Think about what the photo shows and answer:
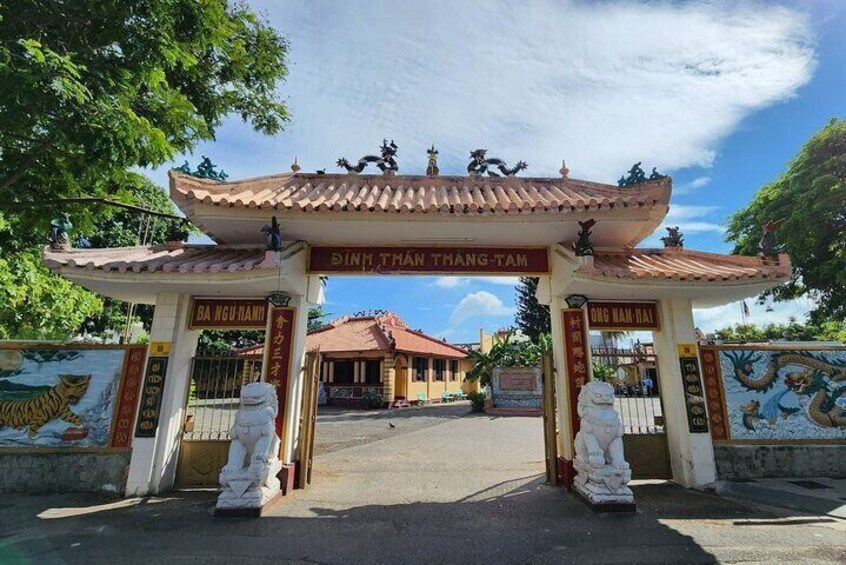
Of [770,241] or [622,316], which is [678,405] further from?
[770,241]

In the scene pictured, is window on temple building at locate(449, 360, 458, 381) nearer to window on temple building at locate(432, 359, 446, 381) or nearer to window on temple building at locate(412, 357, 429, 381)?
window on temple building at locate(432, 359, 446, 381)

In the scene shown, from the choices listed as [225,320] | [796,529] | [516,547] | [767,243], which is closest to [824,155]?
→ [767,243]

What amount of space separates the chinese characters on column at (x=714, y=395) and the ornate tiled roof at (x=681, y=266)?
1.35 meters

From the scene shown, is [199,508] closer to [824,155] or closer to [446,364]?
[824,155]

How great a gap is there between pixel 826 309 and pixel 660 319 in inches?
551

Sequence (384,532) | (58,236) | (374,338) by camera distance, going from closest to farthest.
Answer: (384,532) < (58,236) < (374,338)

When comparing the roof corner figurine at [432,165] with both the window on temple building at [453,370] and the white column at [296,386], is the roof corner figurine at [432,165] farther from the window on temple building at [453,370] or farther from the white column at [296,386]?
the window on temple building at [453,370]

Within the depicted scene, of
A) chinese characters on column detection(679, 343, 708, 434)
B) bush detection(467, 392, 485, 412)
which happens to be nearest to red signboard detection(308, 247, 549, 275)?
chinese characters on column detection(679, 343, 708, 434)

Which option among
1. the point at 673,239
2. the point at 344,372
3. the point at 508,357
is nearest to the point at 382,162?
the point at 673,239

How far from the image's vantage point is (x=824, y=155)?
15.1m

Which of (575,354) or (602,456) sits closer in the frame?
(602,456)

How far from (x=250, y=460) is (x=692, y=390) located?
625cm

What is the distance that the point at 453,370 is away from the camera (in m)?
29.6

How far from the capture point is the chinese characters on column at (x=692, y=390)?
6.45m
